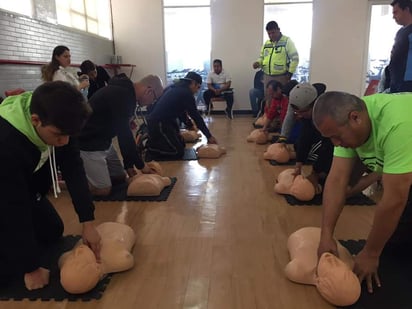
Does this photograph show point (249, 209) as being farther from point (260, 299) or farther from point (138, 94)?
point (138, 94)

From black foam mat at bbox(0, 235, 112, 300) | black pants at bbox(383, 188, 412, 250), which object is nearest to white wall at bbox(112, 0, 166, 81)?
black foam mat at bbox(0, 235, 112, 300)

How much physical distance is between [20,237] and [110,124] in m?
1.30

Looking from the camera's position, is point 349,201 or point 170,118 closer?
point 349,201

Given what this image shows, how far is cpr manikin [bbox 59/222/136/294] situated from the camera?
1.50m

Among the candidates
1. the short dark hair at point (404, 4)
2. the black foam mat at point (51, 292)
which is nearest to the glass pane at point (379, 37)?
the short dark hair at point (404, 4)

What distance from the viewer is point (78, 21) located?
5.83 metres

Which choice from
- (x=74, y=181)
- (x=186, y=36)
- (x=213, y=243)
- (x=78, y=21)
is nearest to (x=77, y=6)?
(x=78, y=21)

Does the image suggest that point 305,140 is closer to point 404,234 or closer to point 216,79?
point 404,234

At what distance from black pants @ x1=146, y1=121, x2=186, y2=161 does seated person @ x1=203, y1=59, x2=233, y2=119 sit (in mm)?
3300

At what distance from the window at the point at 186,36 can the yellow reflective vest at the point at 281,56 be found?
2305mm

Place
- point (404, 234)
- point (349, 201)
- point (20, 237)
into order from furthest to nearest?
point (349, 201) < point (404, 234) < point (20, 237)

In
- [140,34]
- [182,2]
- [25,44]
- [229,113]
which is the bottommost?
[229,113]

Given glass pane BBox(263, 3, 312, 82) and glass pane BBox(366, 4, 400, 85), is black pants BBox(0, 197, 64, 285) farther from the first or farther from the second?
glass pane BBox(366, 4, 400, 85)

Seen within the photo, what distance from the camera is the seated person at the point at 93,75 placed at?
483 centimetres
